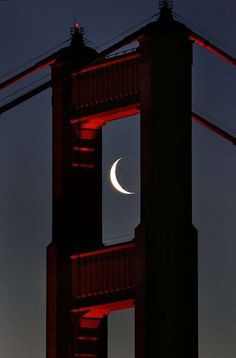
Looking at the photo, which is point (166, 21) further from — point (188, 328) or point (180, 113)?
point (188, 328)

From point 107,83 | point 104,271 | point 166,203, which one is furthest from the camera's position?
point 107,83

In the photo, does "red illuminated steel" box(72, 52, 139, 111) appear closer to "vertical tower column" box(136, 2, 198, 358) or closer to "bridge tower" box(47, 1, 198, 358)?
"bridge tower" box(47, 1, 198, 358)

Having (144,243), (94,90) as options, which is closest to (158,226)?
(144,243)

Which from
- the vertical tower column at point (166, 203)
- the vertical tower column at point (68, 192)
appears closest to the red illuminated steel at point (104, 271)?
the vertical tower column at point (68, 192)

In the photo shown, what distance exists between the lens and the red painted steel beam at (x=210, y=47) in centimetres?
8066

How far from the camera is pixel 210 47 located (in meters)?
81.5

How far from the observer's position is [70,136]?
8388cm

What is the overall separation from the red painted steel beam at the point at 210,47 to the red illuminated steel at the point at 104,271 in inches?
246

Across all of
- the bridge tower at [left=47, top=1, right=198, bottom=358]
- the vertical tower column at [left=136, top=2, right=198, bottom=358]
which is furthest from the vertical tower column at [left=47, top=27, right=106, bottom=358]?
the vertical tower column at [left=136, top=2, right=198, bottom=358]

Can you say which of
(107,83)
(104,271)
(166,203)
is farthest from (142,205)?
(107,83)

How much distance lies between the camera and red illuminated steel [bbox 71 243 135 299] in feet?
264

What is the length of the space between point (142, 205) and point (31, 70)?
6.56 metres

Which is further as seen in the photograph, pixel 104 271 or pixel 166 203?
pixel 104 271

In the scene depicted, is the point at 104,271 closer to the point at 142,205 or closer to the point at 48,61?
the point at 142,205
